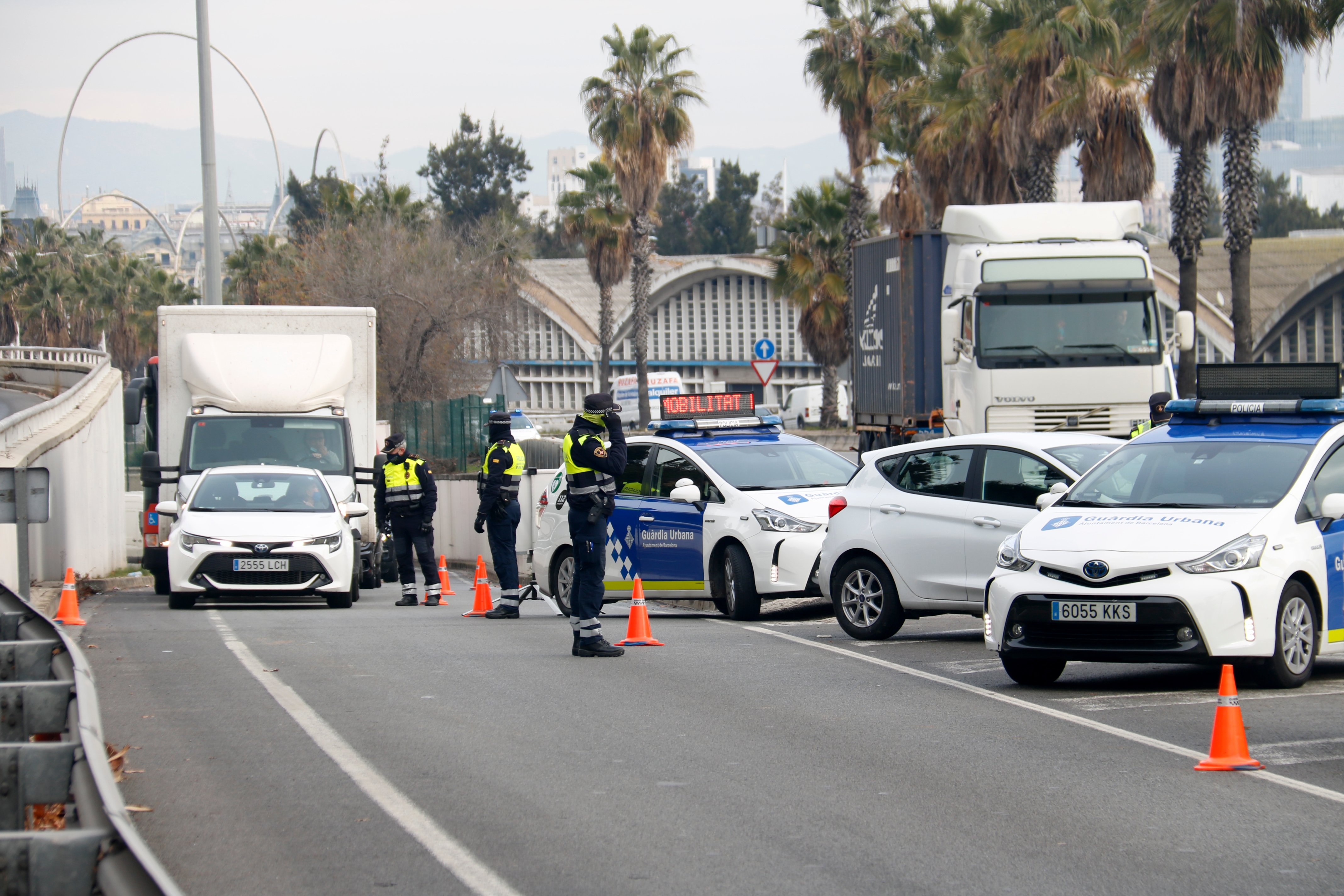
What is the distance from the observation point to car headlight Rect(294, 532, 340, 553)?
52.7 ft

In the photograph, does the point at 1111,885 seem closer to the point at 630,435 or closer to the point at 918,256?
the point at 630,435

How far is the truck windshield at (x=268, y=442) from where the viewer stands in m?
18.3

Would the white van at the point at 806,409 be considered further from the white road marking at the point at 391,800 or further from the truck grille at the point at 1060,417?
the white road marking at the point at 391,800

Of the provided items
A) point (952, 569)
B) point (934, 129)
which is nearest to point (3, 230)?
point (934, 129)

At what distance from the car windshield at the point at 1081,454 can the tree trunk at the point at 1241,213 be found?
16.5m

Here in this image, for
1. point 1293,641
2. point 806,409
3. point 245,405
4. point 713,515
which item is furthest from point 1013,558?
point 806,409

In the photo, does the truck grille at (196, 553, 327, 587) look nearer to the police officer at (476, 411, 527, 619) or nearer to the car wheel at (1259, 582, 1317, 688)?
the police officer at (476, 411, 527, 619)

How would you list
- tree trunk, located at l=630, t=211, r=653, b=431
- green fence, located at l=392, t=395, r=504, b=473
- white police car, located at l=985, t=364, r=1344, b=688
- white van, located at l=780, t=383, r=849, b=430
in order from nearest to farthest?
white police car, located at l=985, t=364, r=1344, b=688, green fence, located at l=392, t=395, r=504, b=473, tree trunk, located at l=630, t=211, r=653, b=431, white van, located at l=780, t=383, r=849, b=430

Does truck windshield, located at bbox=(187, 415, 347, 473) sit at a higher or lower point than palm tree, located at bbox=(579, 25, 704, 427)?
lower

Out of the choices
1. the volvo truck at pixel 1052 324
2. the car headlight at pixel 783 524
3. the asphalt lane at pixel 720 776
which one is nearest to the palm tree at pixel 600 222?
the volvo truck at pixel 1052 324

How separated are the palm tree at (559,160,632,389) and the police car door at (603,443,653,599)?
38.0 meters

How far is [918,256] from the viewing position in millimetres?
21469

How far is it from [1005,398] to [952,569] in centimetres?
770

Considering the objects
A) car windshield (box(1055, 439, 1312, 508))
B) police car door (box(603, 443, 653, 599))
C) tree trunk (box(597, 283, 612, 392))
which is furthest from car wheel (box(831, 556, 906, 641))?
tree trunk (box(597, 283, 612, 392))
